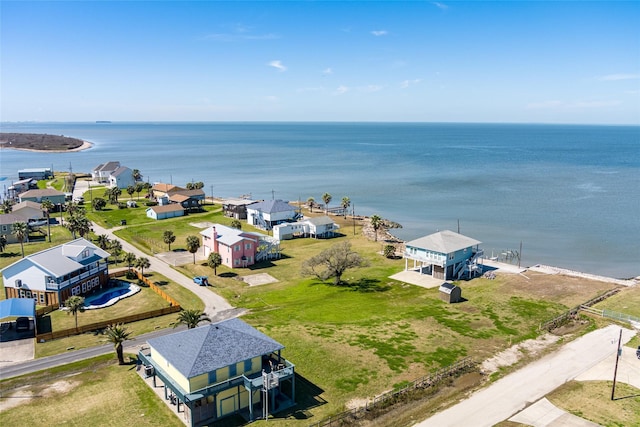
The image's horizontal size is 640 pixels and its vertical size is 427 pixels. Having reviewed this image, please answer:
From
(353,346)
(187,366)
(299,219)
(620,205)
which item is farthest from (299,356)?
(620,205)

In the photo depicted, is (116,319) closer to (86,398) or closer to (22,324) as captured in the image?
(22,324)

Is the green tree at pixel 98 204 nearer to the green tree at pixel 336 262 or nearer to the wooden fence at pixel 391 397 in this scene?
the green tree at pixel 336 262

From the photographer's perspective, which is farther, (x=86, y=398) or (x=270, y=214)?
(x=270, y=214)

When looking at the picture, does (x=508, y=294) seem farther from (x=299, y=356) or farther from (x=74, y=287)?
(x=74, y=287)

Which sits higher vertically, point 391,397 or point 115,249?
point 115,249

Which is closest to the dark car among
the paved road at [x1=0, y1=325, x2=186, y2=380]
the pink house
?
the paved road at [x1=0, y1=325, x2=186, y2=380]

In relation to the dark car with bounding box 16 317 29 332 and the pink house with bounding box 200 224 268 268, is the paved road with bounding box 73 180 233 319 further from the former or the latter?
the dark car with bounding box 16 317 29 332

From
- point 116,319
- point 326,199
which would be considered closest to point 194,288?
point 116,319
